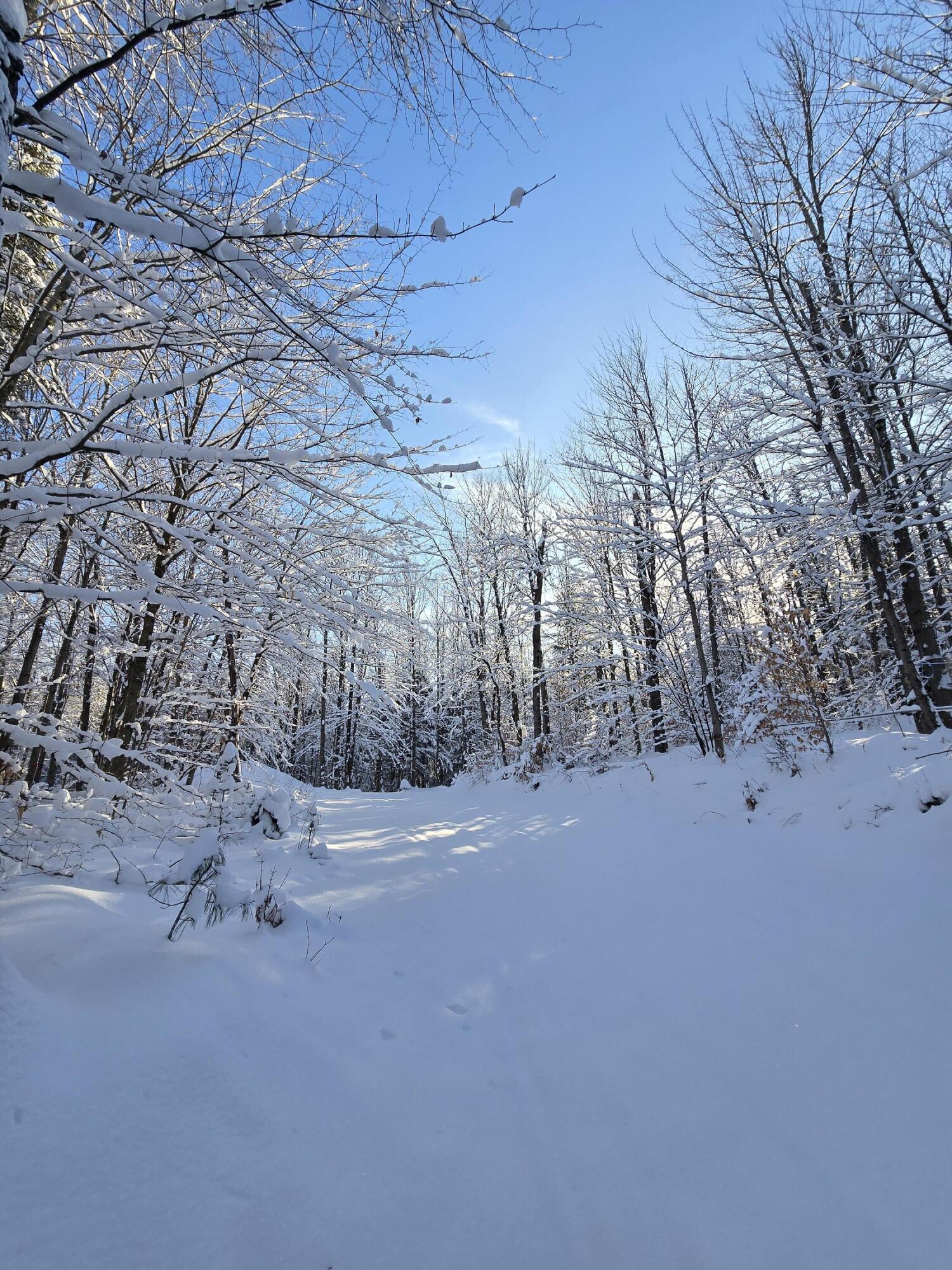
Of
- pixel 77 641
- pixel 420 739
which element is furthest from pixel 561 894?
pixel 420 739

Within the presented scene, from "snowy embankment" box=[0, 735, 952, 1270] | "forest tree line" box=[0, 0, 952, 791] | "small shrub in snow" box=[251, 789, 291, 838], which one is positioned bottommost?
"snowy embankment" box=[0, 735, 952, 1270]

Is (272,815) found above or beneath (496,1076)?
above

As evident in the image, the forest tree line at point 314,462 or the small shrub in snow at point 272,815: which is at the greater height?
the forest tree line at point 314,462

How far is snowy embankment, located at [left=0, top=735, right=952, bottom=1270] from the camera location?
49.9 inches

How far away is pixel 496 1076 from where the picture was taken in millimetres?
1928

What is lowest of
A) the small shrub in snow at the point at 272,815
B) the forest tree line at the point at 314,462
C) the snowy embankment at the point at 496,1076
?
the snowy embankment at the point at 496,1076

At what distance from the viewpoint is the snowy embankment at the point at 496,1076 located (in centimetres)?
127

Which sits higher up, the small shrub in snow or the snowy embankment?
the small shrub in snow

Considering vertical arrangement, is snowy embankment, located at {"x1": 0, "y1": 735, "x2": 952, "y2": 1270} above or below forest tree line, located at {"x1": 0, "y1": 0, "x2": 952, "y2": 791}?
below

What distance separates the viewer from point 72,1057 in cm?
146

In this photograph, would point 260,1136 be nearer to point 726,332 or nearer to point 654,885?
point 654,885

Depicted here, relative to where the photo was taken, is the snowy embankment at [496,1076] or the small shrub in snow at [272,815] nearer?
the snowy embankment at [496,1076]

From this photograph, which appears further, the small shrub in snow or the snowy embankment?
the small shrub in snow

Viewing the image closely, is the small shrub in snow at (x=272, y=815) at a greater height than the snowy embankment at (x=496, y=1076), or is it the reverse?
the small shrub in snow at (x=272, y=815)
